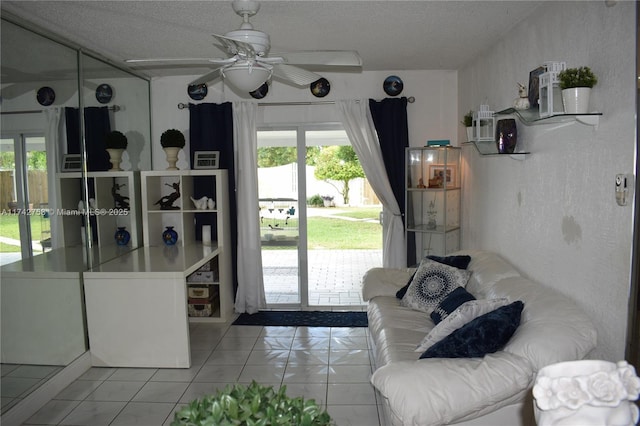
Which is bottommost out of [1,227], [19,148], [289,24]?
[1,227]

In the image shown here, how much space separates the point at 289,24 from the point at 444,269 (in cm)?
204

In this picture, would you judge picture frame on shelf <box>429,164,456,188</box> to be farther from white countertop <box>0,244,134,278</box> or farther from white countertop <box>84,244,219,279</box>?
white countertop <box>0,244,134,278</box>

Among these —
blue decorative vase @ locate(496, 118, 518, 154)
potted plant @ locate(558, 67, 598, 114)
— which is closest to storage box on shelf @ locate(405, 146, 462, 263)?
blue decorative vase @ locate(496, 118, 518, 154)

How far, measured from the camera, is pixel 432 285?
3.57 metres

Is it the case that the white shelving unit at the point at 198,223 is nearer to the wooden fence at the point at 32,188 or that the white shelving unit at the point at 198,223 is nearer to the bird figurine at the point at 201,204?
the bird figurine at the point at 201,204

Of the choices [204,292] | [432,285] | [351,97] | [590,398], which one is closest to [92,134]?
[204,292]

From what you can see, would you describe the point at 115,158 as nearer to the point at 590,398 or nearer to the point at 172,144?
the point at 172,144

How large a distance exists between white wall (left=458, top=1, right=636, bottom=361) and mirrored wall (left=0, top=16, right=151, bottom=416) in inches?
122

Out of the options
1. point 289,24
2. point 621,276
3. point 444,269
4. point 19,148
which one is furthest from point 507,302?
point 19,148

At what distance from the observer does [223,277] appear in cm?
471

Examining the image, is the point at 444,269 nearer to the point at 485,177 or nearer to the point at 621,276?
the point at 485,177

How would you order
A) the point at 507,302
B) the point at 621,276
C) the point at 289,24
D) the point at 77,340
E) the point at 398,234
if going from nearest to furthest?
the point at 621,276 → the point at 507,302 → the point at 289,24 → the point at 77,340 → the point at 398,234

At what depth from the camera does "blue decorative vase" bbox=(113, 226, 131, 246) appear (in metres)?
4.32

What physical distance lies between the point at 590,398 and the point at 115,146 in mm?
3968
